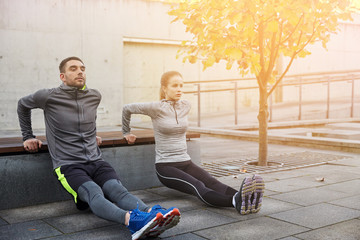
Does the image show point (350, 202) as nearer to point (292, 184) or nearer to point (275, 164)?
point (292, 184)

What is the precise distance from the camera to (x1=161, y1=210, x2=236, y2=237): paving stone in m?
3.61

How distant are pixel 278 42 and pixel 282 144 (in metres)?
3.29

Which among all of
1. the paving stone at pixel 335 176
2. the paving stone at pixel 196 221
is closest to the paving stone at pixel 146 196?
the paving stone at pixel 196 221

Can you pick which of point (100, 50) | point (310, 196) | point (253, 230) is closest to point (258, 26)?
point (310, 196)

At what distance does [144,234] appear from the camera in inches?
127

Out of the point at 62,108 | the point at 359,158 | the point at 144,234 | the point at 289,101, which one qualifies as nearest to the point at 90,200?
A: the point at 144,234

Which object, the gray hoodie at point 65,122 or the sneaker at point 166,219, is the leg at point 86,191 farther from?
the sneaker at point 166,219

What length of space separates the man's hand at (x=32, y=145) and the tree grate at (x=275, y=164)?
254 cm

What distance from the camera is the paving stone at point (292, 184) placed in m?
5.15

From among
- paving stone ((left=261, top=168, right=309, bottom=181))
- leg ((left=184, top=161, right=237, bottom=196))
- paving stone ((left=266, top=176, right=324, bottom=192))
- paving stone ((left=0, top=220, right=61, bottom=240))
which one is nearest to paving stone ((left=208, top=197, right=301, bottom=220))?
leg ((left=184, top=161, right=237, bottom=196))

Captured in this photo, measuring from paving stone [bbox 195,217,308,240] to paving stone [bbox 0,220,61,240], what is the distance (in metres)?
1.19

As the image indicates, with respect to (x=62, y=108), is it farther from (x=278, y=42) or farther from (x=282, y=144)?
(x=282, y=144)

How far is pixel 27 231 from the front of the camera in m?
3.64

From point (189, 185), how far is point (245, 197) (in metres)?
0.65
